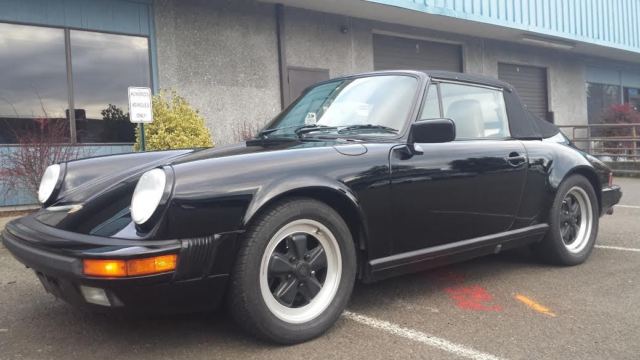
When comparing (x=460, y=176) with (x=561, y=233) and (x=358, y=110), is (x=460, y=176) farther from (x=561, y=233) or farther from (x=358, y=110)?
(x=561, y=233)

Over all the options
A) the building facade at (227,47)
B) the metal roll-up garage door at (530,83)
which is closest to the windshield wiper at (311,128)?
the building facade at (227,47)

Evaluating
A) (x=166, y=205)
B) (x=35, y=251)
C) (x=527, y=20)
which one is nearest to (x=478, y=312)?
(x=166, y=205)

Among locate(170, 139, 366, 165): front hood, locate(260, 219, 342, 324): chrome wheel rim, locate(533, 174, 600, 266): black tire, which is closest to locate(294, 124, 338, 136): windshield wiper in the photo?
locate(170, 139, 366, 165): front hood

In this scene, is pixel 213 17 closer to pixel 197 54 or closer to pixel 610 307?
pixel 197 54

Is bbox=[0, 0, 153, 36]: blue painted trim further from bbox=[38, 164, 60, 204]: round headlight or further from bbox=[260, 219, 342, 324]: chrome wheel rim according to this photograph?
bbox=[260, 219, 342, 324]: chrome wheel rim

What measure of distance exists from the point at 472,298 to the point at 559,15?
41.0 feet

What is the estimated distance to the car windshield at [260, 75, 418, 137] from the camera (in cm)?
323

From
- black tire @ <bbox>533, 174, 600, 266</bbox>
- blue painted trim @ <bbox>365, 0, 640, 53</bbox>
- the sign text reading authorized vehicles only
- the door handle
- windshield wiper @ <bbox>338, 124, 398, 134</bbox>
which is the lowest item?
black tire @ <bbox>533, 174, 600, 266</bbox>

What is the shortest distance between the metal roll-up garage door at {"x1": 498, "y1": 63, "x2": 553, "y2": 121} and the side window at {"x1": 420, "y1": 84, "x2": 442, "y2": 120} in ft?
40.1

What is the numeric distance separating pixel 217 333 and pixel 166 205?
0.88m

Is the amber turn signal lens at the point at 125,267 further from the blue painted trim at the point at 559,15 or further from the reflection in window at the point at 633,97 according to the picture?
the reflection in window at the point at 633,97

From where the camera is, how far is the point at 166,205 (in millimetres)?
2217

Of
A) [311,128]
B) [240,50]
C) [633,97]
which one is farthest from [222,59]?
[633,97]

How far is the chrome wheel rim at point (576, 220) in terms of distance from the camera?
13.5ft
